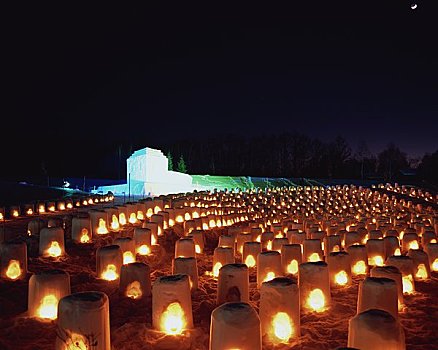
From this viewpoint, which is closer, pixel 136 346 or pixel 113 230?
pixel 136 346

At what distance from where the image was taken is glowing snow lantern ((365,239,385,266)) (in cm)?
1127

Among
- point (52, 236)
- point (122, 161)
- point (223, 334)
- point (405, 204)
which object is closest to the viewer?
point (223, 334)

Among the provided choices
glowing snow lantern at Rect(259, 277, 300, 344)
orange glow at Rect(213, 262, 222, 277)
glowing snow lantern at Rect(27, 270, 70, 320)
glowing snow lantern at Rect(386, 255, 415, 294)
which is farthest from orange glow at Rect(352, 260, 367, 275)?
glowing snow lantern at Rect(27, 270, 70, 320)

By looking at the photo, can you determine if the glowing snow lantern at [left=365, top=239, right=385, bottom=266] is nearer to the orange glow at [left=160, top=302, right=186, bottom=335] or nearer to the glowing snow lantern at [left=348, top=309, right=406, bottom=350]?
the orange glow at [left=160, top=302, right=186, bottom=335]

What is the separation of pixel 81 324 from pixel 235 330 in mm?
1970

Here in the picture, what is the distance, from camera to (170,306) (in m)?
6.75

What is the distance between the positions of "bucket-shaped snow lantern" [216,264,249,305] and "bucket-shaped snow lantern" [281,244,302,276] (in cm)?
299

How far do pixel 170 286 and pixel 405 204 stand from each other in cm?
2297

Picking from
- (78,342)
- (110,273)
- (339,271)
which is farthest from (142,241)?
(78,342)

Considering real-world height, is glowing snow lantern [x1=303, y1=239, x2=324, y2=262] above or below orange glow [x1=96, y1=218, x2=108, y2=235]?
below

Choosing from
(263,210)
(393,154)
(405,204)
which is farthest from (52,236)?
(393,154)

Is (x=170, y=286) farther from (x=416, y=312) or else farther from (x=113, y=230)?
(x=113, y=230)

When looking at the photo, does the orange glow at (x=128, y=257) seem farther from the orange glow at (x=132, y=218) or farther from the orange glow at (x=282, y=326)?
the orange glow at (x=132, y=218)

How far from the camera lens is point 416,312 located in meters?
7.84
